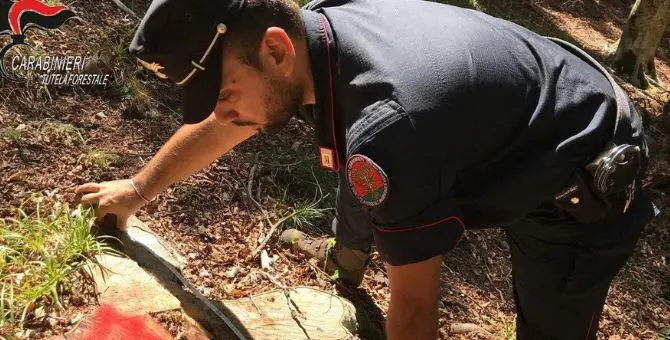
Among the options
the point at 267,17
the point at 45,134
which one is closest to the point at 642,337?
the point at 267,17

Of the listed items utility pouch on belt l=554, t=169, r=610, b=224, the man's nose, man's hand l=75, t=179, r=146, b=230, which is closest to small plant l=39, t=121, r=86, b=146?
man's hand l=75, t=179, r=146, b=230

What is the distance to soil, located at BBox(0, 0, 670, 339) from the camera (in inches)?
113

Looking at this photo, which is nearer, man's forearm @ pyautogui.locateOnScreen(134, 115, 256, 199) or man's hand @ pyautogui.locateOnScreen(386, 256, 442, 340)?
man's hand @ pyautogui.locateOnScreen(386, 256, 442, 340)

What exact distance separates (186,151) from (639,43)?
7.72 meters

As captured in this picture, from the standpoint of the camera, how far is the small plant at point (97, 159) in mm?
2990

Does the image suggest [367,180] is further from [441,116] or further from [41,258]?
[41,258]

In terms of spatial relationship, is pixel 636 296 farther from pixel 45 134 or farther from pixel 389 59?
pixel 45 134

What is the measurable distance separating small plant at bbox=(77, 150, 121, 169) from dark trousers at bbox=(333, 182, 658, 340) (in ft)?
6.26

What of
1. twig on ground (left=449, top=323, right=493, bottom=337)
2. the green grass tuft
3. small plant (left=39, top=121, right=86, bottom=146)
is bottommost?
the green grass tuft

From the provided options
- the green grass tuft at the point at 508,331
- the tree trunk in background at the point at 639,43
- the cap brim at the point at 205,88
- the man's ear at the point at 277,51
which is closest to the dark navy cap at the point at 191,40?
the cap brim at the point at 205,88

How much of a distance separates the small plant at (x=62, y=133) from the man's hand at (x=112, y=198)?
2.65ft

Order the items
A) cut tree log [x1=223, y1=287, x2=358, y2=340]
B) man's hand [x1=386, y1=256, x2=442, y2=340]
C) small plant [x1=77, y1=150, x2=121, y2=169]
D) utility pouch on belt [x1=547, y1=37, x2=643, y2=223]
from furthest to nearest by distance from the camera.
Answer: small plant [x1=77, y1=150, x2=121, y2=169] < cut tree log [x1=223, y1=287, x2=358, y2=340] < utility pouch on belt [x1=547, y1=37, x2=643, y2=223] < man's hand [x1=386, y1=256, x2=442, y2=340]

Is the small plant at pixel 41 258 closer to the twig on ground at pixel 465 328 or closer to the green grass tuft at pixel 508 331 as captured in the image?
the twig on ground at pixel 465 328

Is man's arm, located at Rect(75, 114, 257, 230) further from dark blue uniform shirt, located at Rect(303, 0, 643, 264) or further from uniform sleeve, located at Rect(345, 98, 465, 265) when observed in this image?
uniform sleeve, located at Rect(345, 98, 465, 265)
